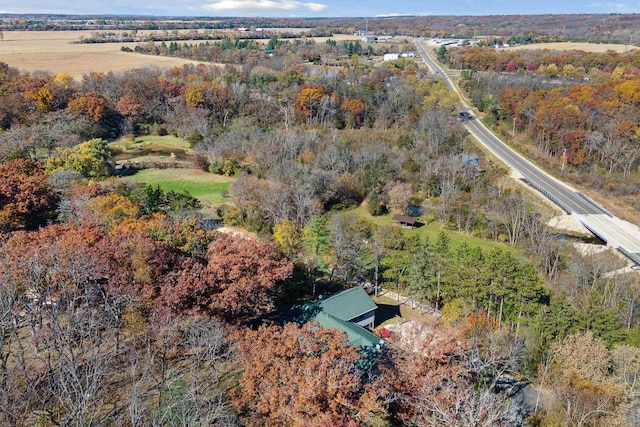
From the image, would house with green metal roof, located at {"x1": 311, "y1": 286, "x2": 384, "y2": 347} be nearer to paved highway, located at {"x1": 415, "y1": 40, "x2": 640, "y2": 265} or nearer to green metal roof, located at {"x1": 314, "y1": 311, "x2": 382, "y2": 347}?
green metal roof, located at {"x1": 314, "y1": 311, "x2": 382, "y2": 347}

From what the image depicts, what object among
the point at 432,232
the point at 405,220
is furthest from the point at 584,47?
the point at 405,220

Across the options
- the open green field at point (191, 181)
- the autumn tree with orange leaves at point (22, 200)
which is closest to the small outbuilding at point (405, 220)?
the open green field at point (191, 181)

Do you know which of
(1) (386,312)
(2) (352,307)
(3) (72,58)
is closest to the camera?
(2) (352,307)

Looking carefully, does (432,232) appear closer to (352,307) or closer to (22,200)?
(352,307)

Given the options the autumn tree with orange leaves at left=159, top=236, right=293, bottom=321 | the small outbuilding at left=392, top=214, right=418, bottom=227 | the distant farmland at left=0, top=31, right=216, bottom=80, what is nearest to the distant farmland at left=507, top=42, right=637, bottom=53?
the distant farmland at left=0, top=31, right=216, bottom=80

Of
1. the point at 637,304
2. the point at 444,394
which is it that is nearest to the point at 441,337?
the point at 444,394

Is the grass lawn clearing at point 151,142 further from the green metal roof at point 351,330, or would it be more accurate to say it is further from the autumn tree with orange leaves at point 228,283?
the green metal roof at point 351,330
